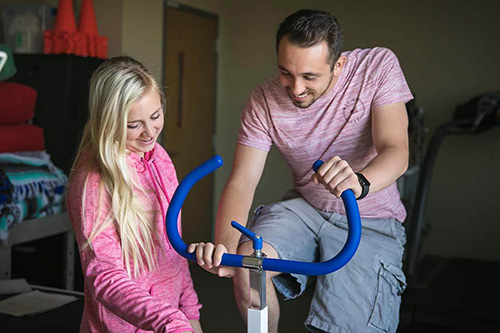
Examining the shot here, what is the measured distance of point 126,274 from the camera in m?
1.42

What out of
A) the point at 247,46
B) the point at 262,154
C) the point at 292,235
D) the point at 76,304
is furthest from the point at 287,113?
the point at 247,46

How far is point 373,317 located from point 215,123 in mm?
3880

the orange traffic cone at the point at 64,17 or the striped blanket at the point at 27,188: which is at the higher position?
the orange traffic cone at the point at 64,17

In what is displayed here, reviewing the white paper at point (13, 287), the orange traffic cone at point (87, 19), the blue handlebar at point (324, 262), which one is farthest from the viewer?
the orange traffic cone at point (87, 19)

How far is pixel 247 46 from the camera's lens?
5.38 metres

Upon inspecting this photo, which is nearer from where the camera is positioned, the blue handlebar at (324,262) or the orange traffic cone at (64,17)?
the blue handlebar at (324,262)

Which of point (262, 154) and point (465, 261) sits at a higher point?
point (262, 154)

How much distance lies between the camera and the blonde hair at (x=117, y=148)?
151cm

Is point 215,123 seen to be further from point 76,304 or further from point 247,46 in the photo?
point 76,304

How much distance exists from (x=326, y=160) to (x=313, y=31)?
38 cm

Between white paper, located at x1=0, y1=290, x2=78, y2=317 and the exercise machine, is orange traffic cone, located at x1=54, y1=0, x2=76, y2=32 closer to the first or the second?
white paper, located at x1=0, y1=290, x2=78, y2=317

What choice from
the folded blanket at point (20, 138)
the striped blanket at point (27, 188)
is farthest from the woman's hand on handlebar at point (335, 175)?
the folded blanket at point (20, 138)

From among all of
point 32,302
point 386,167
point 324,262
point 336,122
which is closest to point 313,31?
point 336,122

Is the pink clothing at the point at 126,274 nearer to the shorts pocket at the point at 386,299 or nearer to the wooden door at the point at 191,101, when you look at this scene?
Result: the shorts pocket at the point at 386,299
